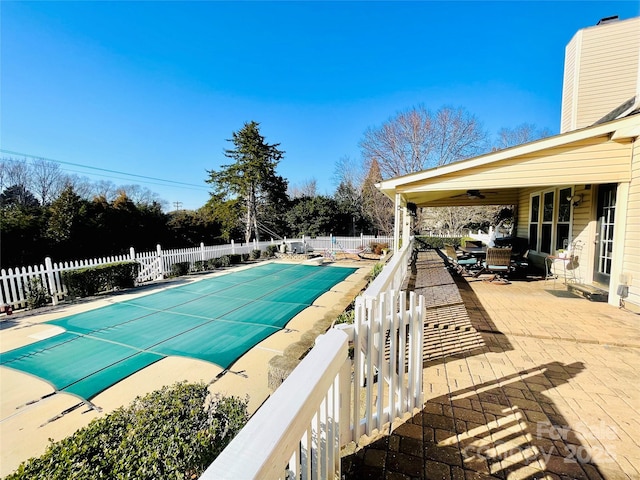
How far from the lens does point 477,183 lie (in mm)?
5434

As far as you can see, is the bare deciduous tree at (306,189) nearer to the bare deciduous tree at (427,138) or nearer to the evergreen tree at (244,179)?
the evergreen tree at (244,179)

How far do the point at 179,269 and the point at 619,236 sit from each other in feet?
43.4

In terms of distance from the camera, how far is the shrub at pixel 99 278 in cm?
808

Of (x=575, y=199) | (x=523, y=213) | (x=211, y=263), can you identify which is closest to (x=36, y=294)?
(x=211, y=263)

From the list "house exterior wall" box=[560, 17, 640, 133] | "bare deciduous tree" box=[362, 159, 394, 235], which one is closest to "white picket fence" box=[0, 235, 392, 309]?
"bare deciduous tree" box=[362, 159, 394, 235]

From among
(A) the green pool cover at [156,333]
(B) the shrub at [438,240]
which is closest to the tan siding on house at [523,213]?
(A) the green pool cover at [156,333]

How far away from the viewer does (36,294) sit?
7414mm

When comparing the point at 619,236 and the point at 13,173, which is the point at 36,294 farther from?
the point at 13,173

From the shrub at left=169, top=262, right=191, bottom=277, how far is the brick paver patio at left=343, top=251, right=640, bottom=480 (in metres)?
10.6

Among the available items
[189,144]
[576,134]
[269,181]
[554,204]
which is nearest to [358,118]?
[269,181]

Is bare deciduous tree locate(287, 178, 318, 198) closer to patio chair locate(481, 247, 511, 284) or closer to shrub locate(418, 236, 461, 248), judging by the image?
shrub locate(418, 236, 461, 248)

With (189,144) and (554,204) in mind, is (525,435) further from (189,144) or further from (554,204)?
(189,144)

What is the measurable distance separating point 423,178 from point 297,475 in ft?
19.1

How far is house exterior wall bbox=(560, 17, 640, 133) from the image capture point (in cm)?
765
